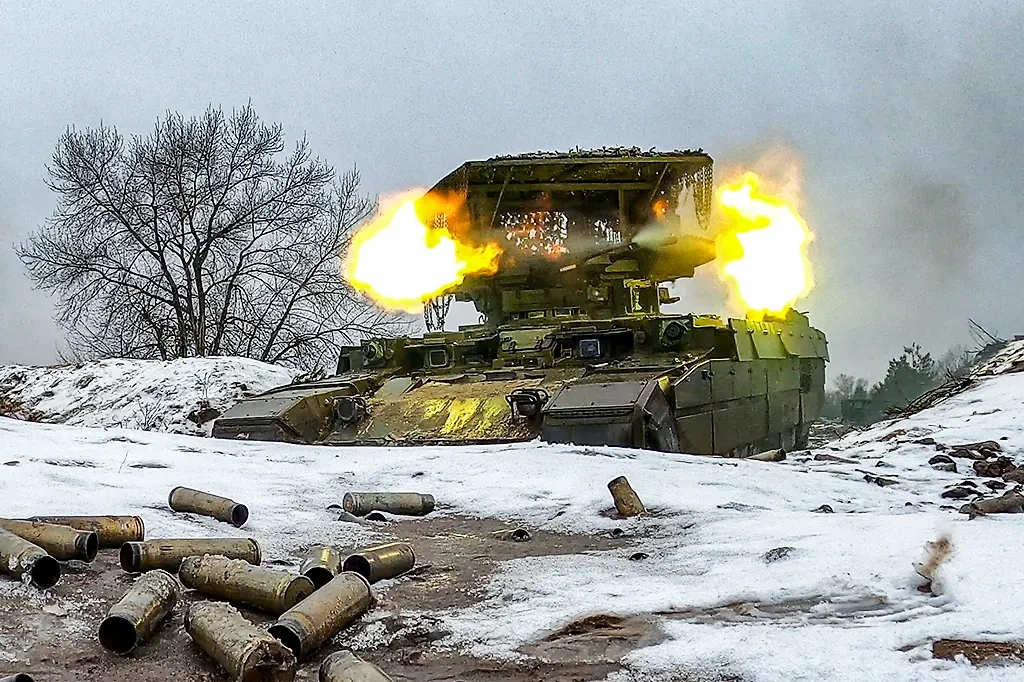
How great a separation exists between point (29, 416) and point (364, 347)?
8.89 metres

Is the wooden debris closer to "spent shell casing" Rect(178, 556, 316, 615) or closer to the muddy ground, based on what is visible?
the muddy ground

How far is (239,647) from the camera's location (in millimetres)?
3338

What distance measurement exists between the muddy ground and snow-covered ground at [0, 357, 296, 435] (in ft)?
42.8

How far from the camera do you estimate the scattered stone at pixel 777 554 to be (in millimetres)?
4580

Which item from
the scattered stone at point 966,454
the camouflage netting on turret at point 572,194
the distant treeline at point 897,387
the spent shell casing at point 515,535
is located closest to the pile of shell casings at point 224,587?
the spent shell casing at point 515,535

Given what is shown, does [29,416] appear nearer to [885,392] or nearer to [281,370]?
[281,370]

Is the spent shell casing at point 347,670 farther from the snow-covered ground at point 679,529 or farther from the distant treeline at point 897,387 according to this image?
the distant treeline at point 897,387

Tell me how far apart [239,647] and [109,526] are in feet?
6.33

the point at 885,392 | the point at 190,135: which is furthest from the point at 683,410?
the point at 190,135

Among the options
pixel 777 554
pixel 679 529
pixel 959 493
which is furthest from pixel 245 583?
pixel 959 493

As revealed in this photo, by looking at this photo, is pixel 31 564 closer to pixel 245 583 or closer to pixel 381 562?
pixel 245 583

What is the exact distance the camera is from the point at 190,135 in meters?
25.8

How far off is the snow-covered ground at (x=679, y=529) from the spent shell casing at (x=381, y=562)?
46cm

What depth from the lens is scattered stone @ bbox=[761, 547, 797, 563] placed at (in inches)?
180
